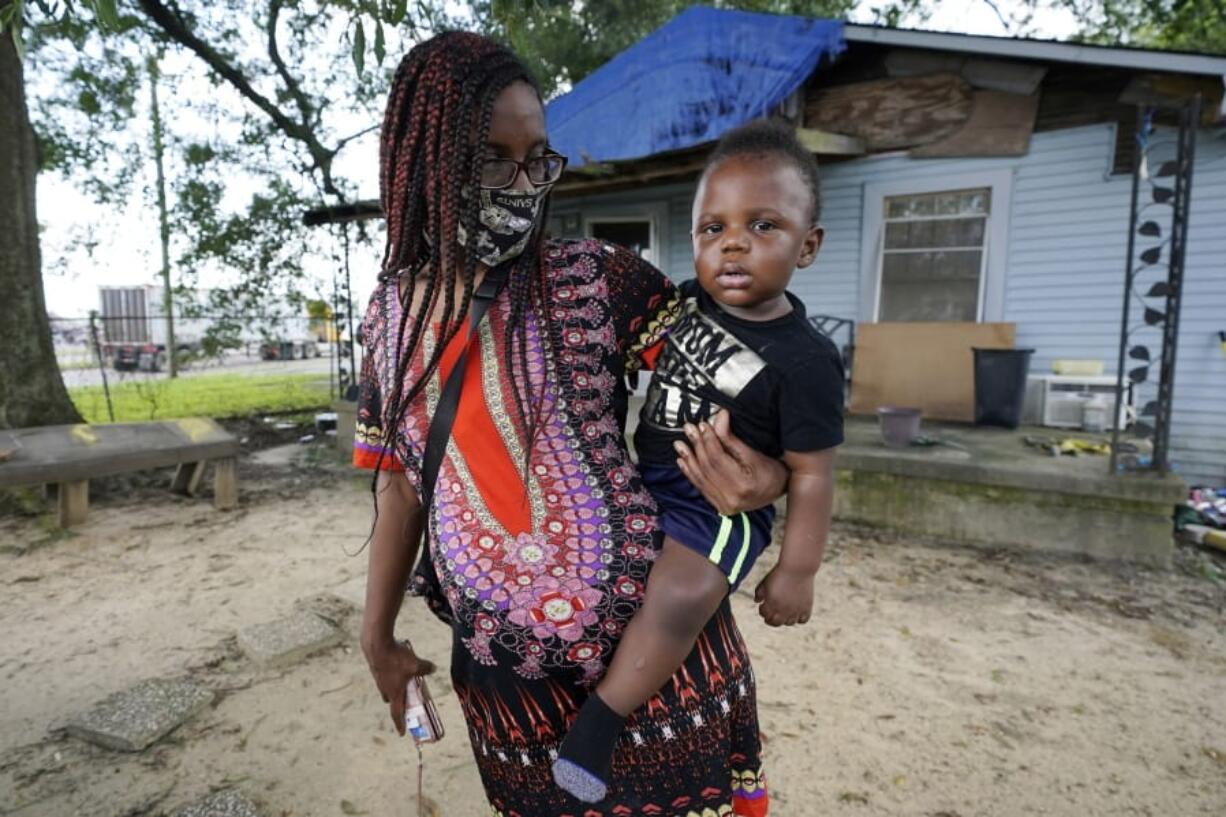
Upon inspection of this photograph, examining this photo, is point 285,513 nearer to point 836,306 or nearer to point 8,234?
point 8,234

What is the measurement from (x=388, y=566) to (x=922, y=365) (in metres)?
6.81

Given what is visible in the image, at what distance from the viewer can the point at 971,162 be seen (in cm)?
660

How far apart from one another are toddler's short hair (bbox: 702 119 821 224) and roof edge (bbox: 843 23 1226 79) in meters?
5.94

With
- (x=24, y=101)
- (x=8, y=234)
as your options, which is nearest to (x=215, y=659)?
(x=8, y=234)

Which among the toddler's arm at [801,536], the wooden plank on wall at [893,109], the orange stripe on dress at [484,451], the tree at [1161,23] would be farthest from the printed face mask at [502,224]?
the tree at [1161,23]

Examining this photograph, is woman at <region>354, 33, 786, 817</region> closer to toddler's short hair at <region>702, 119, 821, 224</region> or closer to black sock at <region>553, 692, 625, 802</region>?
black sock at <region>553, 692, 625, 802</region>

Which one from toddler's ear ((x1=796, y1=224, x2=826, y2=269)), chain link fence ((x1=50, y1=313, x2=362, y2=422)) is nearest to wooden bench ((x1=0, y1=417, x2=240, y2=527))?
chain link fence ((x1=50, y1=313, x2=362, y2=422))

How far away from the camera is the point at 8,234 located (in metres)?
5.62

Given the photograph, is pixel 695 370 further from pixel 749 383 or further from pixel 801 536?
pixel 801 536

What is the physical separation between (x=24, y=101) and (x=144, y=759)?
615 cm

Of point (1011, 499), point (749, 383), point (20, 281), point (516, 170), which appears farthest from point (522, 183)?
point (20, 281)

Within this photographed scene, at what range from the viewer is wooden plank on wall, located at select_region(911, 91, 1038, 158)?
632cm

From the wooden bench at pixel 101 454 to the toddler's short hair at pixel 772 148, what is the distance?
5.26m

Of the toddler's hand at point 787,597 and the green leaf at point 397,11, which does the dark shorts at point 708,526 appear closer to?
the toddler's hand at point 787,597
